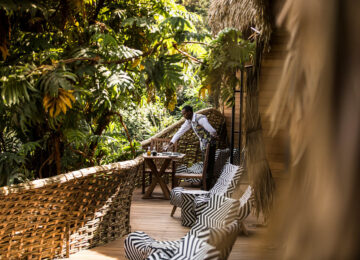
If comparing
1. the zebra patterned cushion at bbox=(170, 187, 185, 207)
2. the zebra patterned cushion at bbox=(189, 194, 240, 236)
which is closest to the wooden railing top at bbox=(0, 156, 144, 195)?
the zebra patterned cushion at bbox=(170, 187, 185, 207)

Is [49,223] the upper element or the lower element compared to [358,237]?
lower

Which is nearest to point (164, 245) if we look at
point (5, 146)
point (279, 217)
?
point (5, 146)

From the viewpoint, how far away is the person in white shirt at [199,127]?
8.02 m

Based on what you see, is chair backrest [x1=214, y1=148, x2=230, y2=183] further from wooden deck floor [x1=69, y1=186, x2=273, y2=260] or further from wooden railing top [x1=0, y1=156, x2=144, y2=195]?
wooden railing top [x1=0, y1=156, x2=144, y2=195]

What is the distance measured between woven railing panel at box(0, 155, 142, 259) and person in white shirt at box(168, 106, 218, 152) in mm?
2811

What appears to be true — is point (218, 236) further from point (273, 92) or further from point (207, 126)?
point (207, 126)

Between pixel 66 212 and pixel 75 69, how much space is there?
4.81ft

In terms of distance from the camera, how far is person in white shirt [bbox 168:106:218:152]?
8.02 m

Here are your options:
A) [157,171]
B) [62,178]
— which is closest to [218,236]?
[62,178]

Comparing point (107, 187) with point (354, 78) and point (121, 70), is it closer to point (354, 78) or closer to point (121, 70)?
point (121, 70)

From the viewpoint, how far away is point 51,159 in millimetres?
4668

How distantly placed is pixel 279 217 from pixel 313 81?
68 millimetres

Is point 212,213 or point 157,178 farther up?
point 212,213

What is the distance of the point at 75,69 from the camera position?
4.34m
